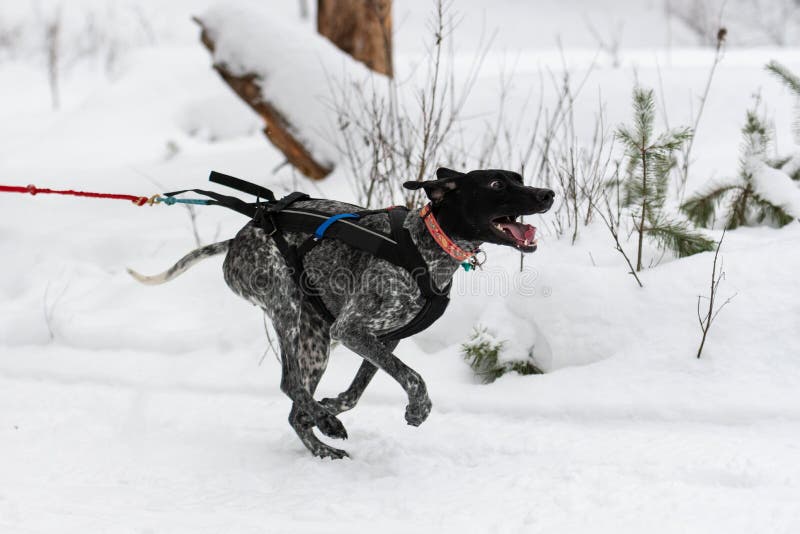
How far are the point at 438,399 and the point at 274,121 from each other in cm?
341

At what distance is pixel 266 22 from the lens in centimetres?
675

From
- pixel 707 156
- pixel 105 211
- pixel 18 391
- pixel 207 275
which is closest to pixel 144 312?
pixel 207 275

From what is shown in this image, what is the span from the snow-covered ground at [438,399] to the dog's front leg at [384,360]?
0.97ft

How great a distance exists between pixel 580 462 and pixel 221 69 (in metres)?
4.65

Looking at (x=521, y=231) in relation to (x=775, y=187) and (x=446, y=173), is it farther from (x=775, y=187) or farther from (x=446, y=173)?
(x=775, y=187)

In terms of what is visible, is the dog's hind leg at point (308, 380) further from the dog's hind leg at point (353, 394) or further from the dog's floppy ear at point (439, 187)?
the dog's floppy ear at point (439, 187)

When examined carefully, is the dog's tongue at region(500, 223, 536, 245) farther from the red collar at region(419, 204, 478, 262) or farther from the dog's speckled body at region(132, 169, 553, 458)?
the red collar at region(419, 204, 478, 262)

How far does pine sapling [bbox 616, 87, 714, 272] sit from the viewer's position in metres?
4.15

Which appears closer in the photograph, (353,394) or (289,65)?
(353,394)

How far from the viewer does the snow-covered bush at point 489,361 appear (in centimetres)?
414

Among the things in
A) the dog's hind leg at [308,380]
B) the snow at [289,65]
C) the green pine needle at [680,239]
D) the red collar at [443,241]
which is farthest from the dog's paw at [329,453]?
the snow at [289,65]

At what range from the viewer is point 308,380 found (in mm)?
3555

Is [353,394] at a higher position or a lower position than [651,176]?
lower

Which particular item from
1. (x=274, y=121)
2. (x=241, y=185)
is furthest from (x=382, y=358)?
(x=274, y=121)
